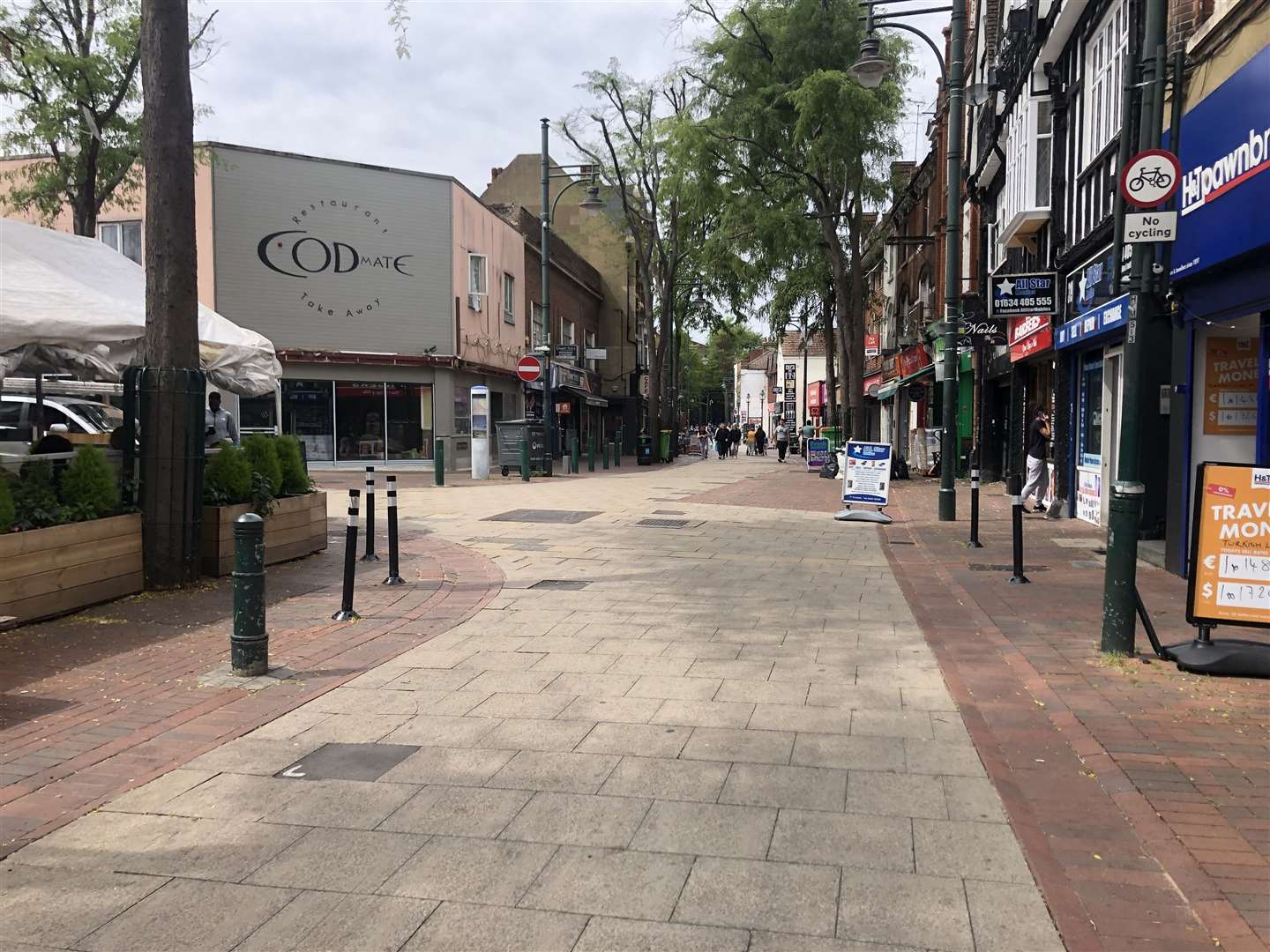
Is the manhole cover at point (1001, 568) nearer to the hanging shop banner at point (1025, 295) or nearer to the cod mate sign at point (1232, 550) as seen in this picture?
the cod mate sign at point (1232, 550)

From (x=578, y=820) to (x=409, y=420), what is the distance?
24.6m

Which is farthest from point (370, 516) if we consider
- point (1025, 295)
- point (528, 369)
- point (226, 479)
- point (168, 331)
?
point (528, 369)

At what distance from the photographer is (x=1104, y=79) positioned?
41.9 ft

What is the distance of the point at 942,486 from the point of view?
15094mm

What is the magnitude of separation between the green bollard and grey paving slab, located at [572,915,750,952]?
3507mm

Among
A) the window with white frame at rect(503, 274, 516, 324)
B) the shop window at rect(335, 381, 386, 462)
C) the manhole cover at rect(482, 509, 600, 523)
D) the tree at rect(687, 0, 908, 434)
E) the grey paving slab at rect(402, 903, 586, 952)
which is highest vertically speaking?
the tree at rect(687, 0, 908, 434)

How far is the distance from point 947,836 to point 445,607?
517 centimetres

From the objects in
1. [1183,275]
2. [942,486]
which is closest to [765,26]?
[942,486]

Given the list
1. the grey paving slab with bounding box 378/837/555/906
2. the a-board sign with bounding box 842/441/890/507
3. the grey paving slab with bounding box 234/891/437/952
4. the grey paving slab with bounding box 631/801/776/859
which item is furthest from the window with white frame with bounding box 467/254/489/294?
the grey paving slab with bounding box 234/891/437/952

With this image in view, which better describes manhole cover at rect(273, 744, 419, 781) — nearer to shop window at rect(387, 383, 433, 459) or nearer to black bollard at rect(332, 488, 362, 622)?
black bollard at rect(332, 488, 362, 622)

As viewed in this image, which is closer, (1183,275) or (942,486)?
(1183,275)

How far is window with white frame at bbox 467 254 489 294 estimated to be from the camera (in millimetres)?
29234

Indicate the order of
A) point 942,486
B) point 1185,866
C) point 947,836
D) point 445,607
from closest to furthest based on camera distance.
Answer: point 1185,866 → point 947,836 → point 445,607 → point 942,486

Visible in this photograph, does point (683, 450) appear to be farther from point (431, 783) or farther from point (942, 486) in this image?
point (431, 783)
